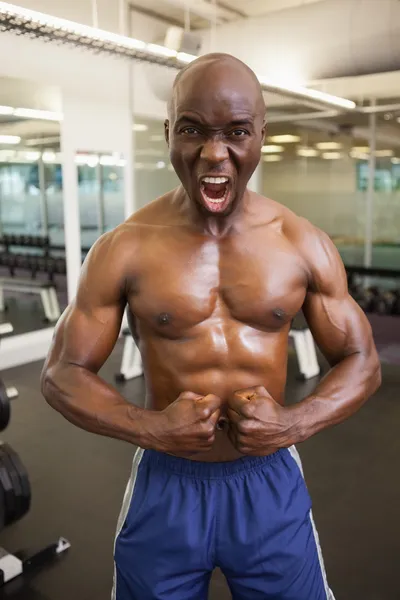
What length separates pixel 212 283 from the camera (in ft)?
3.26

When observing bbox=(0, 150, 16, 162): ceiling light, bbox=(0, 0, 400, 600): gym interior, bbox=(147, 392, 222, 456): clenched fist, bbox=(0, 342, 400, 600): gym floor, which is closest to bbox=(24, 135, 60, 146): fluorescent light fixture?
bbox=(0, 0, 400, 600): gym interior

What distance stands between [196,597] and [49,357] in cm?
53

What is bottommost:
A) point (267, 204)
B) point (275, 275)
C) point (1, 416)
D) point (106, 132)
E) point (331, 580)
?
point (331, 580)

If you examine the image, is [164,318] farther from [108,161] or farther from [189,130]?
[108,161]

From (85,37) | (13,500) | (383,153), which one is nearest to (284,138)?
(383,153)

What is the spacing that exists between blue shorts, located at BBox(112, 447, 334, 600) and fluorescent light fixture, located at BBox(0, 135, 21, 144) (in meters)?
4.48

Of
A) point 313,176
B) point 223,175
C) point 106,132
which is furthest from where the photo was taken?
point 313,176

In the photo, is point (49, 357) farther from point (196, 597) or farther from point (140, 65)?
point (140, 65)

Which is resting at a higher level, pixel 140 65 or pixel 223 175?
pixel 140 65

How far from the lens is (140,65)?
487 cm

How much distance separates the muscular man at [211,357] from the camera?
3.13ft

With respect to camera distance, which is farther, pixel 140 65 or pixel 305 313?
pixel 140 65

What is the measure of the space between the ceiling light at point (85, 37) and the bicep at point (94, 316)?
73.6 inches

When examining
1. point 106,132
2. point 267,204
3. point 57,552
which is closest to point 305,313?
point 267,204
